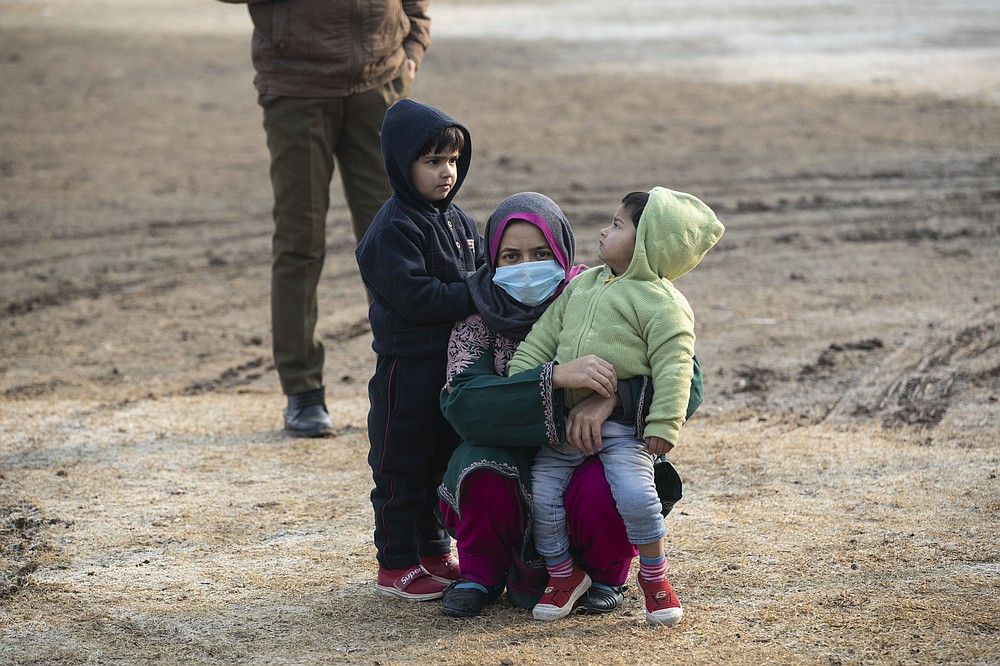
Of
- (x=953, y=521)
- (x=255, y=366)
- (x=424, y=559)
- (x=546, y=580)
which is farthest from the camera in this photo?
(x=255, y=366)

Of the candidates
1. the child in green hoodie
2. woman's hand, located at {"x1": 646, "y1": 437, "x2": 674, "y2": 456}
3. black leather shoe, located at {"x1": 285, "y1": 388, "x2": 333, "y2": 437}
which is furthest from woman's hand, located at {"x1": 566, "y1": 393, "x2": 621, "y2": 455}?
black leather shoe, located at {"x1": 285, "y1": 388, "x2": 333, "y2": 437}

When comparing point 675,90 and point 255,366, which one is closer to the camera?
point 255,366

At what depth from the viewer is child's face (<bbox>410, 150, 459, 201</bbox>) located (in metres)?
3.53

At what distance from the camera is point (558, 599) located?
3387 mm

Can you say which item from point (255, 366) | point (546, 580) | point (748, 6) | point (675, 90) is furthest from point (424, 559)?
point (748, 6)

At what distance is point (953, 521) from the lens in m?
3.99

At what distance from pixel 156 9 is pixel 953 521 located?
20.5m

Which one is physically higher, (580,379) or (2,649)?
(580,379)

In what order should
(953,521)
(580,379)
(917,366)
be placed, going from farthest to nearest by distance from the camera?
(917,366), (953,521), (580,379)

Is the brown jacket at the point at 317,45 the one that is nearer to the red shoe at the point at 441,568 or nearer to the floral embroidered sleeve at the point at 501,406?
the floral embroidered sleeve at the point at 501,406

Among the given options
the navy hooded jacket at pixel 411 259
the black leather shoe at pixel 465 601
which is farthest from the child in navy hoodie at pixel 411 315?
the black leather shoe at pixel 465 601

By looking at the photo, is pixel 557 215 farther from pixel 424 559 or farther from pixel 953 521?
pixel 953 521

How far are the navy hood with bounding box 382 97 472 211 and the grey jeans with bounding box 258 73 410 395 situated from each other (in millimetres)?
1529

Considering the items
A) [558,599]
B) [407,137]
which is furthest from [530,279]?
[558,599]
